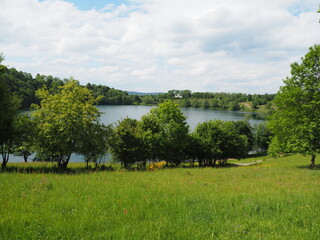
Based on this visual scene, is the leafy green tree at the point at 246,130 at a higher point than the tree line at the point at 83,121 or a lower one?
lower

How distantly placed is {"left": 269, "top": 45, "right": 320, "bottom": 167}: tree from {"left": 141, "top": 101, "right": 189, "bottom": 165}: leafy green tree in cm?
1735

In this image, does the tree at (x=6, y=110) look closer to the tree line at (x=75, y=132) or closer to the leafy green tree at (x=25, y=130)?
the tree line at (x=75, y=132)

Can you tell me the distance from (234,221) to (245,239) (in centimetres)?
121

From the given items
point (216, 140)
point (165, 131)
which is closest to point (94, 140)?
point (165, 131)

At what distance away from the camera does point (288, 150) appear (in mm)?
24078

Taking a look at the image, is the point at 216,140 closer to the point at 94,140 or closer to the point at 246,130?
the point at 94,140

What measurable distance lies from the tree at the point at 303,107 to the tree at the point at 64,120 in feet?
66.5

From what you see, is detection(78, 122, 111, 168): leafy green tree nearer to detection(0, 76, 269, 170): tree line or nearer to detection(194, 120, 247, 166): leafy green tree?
detection(0, 76, 269, 170): tree line

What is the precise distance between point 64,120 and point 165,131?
1941 centimetres

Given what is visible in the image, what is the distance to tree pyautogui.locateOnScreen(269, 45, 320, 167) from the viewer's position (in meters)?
22.9

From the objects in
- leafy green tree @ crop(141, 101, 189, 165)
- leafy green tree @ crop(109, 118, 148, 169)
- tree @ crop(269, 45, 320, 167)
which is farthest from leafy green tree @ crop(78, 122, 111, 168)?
tree @ crop(269, 45, 320, 167)

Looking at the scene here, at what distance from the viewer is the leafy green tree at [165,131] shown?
119 ft

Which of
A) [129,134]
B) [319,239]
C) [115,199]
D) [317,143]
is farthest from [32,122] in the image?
[317,143]

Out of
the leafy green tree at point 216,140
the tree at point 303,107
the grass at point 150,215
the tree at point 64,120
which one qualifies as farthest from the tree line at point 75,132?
the tree at point 303,107
